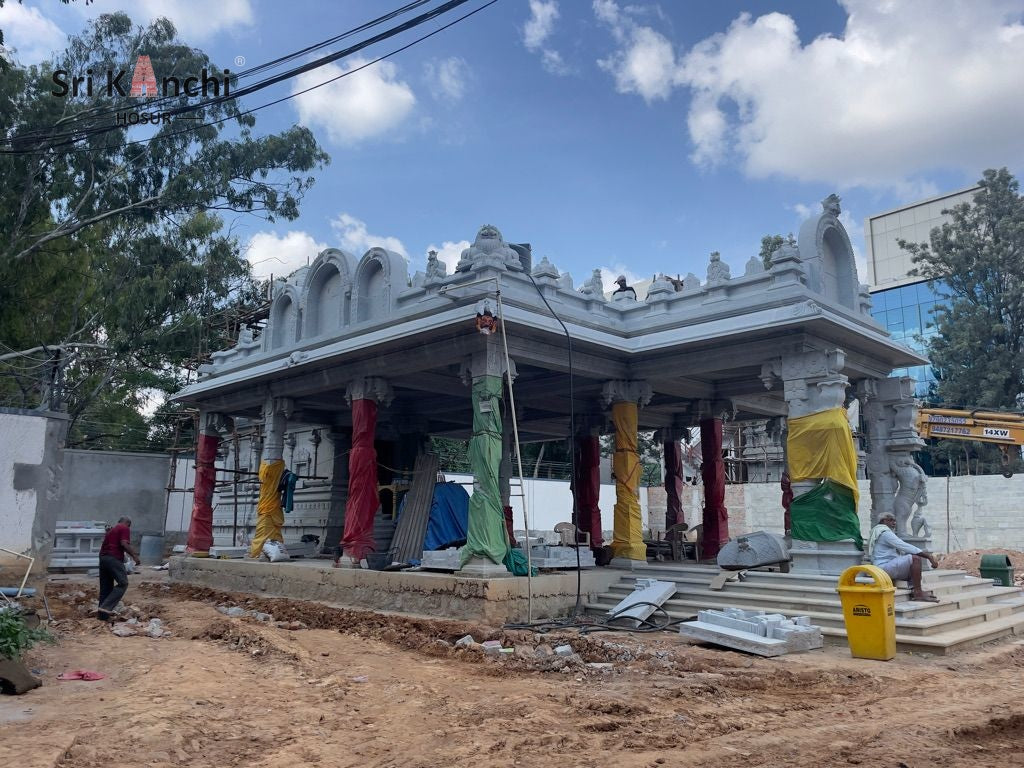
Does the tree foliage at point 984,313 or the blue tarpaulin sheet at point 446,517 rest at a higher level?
the tree foliage at point 984,313

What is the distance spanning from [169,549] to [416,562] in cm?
1519

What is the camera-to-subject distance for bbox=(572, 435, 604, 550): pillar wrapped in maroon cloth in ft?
54.6

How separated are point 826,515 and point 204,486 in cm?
1338

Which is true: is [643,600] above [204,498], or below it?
below

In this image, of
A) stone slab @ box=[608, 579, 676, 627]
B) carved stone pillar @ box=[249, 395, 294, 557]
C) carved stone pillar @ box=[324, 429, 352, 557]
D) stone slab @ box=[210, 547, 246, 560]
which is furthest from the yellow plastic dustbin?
carved stone pillar @ box=[324, 429, 352, 557]

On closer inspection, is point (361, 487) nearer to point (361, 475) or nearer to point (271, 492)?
point (361, 475)

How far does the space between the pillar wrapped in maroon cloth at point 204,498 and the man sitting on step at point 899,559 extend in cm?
1372

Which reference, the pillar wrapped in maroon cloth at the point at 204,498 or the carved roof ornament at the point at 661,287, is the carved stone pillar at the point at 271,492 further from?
the carved roof ornament at the point at 661,287

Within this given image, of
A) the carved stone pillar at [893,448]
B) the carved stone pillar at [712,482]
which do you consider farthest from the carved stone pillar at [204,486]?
the carved stone pillar at [893,448]

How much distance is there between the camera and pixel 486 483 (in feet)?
36.5

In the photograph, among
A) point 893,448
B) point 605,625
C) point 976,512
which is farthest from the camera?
point 976,512

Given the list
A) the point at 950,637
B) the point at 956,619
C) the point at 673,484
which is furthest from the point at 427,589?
the point at 673,484

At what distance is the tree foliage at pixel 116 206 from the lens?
1845cm

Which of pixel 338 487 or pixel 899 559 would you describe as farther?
pixel 338 487
